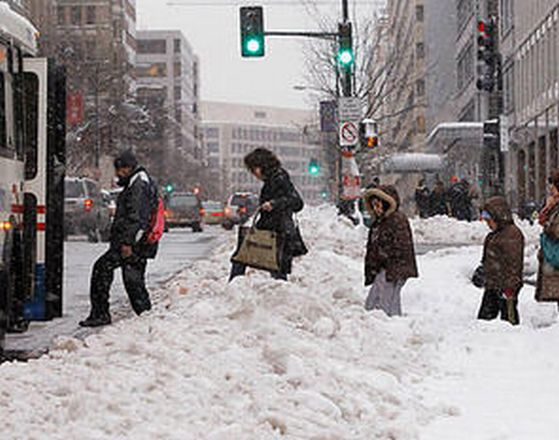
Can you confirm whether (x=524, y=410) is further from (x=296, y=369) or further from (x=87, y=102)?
(x=87, y=102)

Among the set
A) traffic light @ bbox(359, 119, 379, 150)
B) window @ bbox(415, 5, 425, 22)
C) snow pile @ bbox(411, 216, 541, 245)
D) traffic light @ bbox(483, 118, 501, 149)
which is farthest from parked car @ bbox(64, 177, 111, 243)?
window @ bbox(415, 5, 425, 22)

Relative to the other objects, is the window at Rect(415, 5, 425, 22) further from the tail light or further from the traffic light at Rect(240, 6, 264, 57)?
the traffic light at Rect(240, 6, 264, 57)

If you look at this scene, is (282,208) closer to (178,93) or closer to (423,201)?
(423,201)

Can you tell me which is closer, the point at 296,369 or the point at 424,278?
the point at 296,369

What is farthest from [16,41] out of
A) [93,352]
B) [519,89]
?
[519,89]

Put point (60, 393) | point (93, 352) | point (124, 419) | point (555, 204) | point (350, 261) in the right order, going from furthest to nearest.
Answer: point (350, 261) < point (555, 204) < point (93, 352) < point (60, 393) < point (124, 419)

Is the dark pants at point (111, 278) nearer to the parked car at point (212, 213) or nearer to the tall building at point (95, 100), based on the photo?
the tall building at point (95, 100)

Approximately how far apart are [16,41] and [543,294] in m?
4.68

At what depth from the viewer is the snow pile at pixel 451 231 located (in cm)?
2942

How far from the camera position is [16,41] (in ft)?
32.9

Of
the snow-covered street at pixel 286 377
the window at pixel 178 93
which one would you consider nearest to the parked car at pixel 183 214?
the snow-covered street at pixel 286 377

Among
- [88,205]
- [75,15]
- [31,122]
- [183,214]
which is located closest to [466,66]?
[75,15]

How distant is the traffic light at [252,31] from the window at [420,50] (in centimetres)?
7877

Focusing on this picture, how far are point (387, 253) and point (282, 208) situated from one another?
1006mm
